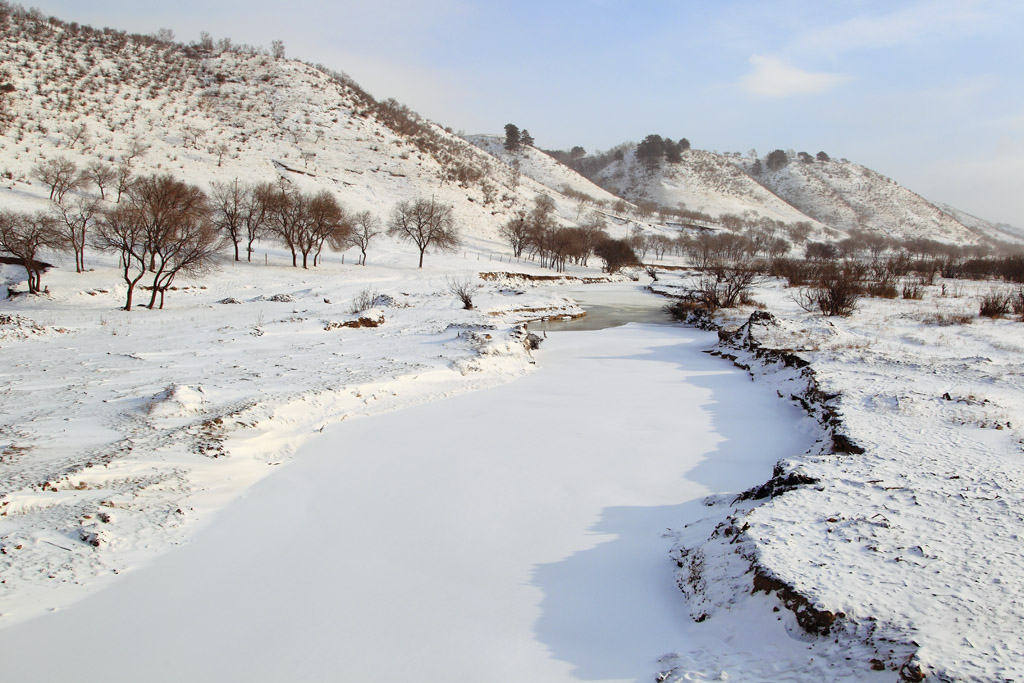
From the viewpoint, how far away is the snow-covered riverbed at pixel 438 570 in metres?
4.15

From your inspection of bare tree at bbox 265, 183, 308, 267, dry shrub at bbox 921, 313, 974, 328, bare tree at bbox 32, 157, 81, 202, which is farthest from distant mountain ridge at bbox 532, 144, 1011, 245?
bare tree at bbox 32, 157, 81, 202

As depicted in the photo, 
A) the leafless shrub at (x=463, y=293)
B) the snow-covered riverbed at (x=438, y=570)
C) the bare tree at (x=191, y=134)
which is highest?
the bare tree at (x=191, y=134)

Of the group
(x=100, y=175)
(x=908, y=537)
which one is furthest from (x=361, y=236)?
(x=908, y=537)

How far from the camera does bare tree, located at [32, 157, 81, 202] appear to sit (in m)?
37.8

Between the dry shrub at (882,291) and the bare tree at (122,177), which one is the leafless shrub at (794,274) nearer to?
the dry shrub at (882,291)

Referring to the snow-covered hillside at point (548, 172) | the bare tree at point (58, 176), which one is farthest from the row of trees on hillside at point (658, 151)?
the bare tree at point (58, 176)

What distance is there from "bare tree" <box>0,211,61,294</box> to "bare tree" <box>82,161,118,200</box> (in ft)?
57.4

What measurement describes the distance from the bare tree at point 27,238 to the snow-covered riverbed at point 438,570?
24838 mm

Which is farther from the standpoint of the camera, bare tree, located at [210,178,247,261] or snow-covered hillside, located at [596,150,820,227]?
snow-covered hillside, located at [596,150,820,227]

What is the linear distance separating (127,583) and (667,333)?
74.9 ft

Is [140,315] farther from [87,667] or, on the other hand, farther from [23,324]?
[87,667]

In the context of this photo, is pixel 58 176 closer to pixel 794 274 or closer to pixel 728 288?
pixel 728 288

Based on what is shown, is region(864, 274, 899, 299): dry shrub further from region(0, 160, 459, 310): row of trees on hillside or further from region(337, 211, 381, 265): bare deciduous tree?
region(337, 211, 381, 265): bare deciduous tree

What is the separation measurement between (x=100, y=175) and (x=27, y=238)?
877 inches
